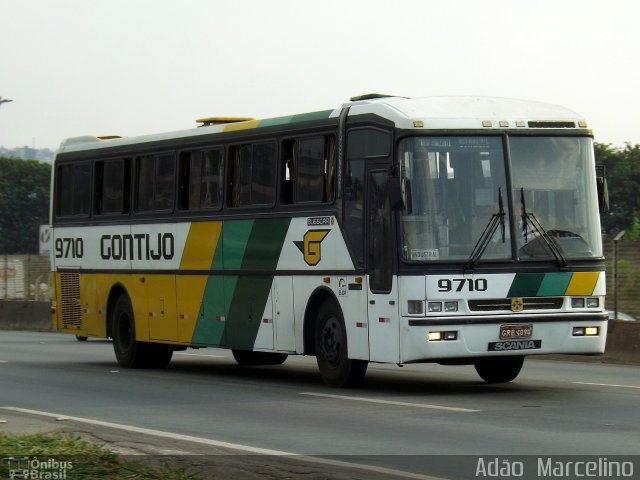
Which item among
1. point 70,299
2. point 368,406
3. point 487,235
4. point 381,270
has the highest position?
point 487,235

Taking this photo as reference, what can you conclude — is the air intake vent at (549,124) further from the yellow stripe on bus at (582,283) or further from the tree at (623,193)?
the tree at (623,193)

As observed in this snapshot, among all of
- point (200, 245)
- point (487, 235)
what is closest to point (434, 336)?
point (487, 235)

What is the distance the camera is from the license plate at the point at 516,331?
621 inches

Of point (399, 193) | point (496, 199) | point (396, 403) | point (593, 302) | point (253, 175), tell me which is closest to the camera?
point (396, 403)

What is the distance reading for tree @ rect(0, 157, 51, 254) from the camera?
101 m

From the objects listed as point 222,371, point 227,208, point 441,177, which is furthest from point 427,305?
point 222,371

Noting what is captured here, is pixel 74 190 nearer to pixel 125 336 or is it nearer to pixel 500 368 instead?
pixel 125 336

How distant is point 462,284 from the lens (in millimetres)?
15695

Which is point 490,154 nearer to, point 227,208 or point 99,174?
point 227,208

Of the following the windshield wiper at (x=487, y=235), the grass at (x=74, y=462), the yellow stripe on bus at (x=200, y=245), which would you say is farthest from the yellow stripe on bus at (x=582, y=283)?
the grass at (x=74, y=462)

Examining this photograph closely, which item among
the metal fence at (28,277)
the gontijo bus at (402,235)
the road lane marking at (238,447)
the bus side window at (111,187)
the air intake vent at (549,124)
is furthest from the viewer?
the metal fence at (28,277)

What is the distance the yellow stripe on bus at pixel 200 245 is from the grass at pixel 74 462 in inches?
350

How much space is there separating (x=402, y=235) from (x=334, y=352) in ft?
6.72

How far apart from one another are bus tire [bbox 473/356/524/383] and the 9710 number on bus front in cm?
203
